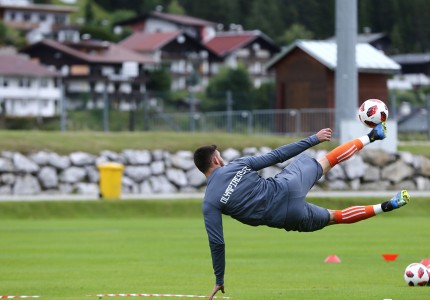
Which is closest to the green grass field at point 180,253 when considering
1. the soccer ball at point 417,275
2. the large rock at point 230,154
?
the soccer ball at point 417,275

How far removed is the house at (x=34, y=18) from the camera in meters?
175

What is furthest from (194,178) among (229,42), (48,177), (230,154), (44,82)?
(229,42)

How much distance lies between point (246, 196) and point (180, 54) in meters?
122

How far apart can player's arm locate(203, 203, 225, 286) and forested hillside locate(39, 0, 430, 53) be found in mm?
101074

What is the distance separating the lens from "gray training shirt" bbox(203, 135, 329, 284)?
517 inches

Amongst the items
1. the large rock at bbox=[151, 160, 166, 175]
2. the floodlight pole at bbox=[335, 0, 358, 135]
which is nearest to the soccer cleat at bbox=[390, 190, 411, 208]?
the large rock at bbox=[151, 160, 166, 175]

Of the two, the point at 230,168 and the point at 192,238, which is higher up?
the point at 230,168

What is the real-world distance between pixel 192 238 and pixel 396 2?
96.8 meters

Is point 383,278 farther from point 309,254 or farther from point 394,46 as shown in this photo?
point 394,46

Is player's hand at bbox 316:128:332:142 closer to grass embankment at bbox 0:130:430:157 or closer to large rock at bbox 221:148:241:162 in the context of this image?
grass embankment at bbox 0:130:430:157

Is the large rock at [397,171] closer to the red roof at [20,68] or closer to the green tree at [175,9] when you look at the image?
the red roof at [20,68]

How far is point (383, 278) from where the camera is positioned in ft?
54.9

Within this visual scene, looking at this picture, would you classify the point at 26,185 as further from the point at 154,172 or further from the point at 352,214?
the point at 352,214

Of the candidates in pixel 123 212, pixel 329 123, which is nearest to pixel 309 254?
pixel 123 212
